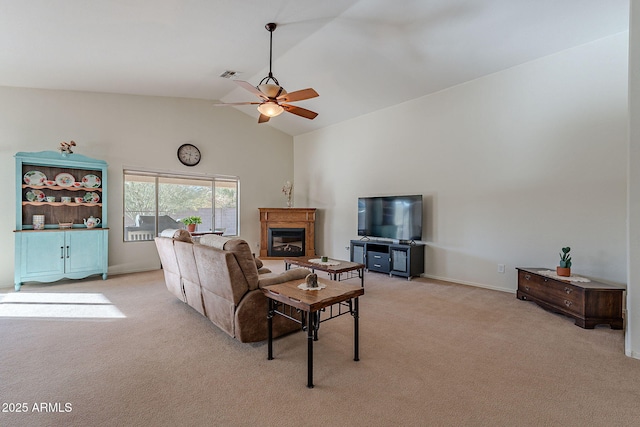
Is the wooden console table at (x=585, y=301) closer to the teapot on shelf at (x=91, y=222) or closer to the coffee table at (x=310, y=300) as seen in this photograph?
the coffee table at (x=310, y=300)

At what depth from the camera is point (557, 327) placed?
3.10m

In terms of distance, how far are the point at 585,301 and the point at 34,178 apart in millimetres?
7668

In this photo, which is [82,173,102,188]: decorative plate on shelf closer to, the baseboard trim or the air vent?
the air vent

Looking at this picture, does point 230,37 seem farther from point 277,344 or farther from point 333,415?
point 333,415

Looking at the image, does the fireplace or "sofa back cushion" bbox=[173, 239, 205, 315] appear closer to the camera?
"sofa back cushion" bbox=[173, 239, 205, 315]

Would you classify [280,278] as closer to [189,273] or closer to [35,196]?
[189,273]

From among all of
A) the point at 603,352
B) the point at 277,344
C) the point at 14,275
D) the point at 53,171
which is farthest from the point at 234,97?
the point at 603,352

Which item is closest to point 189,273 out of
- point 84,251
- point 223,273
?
point 223,273

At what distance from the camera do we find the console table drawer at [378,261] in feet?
18.0

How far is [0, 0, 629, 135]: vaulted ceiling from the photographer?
318 centimetres

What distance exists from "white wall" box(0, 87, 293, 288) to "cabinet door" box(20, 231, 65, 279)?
2.00ft

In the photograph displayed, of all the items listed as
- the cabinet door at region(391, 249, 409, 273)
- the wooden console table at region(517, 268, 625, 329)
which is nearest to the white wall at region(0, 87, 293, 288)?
the cabinet door at region(391, 249, 409, 273)

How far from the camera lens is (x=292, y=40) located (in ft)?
13.9

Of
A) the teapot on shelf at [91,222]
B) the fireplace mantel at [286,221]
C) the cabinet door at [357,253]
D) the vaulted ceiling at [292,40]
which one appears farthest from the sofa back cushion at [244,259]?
the fireplace mantel at [286,221]
